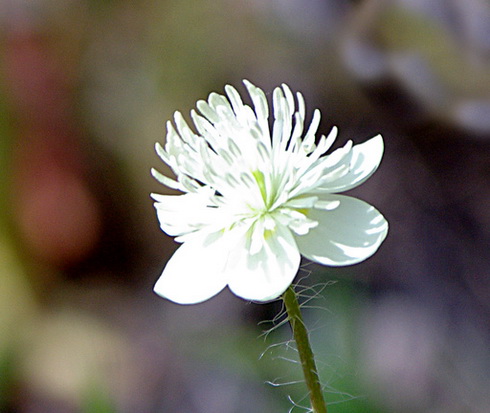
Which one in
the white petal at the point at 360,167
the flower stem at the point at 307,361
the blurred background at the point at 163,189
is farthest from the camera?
the blurred background at the point at 163,189

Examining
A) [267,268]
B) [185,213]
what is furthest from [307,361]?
[185,213]

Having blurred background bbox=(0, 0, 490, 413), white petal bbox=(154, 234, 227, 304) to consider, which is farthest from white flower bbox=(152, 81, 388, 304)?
blurred background bbox=(0, 0, 490, 413)

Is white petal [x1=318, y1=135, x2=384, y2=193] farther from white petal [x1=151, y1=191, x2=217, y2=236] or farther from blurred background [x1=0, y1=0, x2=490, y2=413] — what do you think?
blurred background [x1=0, y1=0, x2=490, y2=413]

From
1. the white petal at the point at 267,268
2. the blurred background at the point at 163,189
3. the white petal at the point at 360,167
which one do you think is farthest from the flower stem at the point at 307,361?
the blurred background at the point at 163,189

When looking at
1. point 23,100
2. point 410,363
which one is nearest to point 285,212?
point 410,363

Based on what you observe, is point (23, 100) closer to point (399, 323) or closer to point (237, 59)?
point (237, 59)

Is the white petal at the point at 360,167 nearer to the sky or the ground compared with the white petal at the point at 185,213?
nearer to the sky

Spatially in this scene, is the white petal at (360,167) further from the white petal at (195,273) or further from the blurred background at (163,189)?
the blurred background at (163,189)
